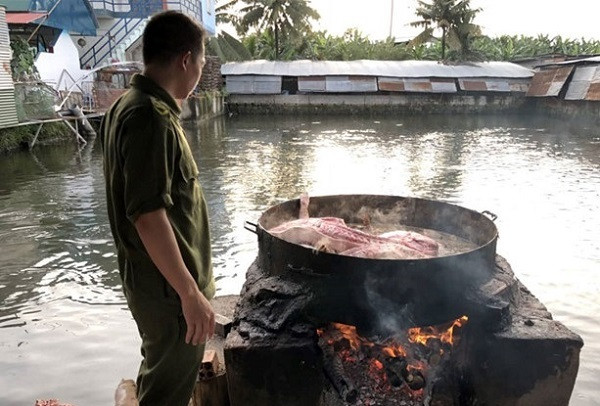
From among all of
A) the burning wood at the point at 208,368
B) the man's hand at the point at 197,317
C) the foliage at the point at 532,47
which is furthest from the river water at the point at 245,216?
the foliage at the point at 532,47

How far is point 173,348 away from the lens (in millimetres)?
2357

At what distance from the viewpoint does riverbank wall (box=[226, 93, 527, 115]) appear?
3100cm

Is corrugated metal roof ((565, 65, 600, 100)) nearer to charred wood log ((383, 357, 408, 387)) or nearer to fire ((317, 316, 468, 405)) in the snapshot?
fire ((317, 316, 468, 405))

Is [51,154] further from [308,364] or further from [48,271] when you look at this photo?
[308,364]

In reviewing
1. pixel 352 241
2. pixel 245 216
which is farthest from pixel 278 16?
pixel 352 241

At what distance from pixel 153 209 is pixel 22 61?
18377 millimetres

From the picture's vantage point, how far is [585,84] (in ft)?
82.4

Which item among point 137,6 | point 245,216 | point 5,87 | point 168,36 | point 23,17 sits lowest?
point 245,216

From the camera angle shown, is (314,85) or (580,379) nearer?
(580,379)

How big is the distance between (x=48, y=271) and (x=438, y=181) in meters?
8.75

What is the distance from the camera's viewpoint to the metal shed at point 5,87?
548 inches

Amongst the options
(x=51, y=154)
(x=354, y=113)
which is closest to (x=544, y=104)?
(x=354, y=113)

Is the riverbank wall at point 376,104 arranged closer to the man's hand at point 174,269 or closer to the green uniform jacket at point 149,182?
the green uniform jacket at point 149,182

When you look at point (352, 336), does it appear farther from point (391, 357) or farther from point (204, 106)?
point (204, 106)
